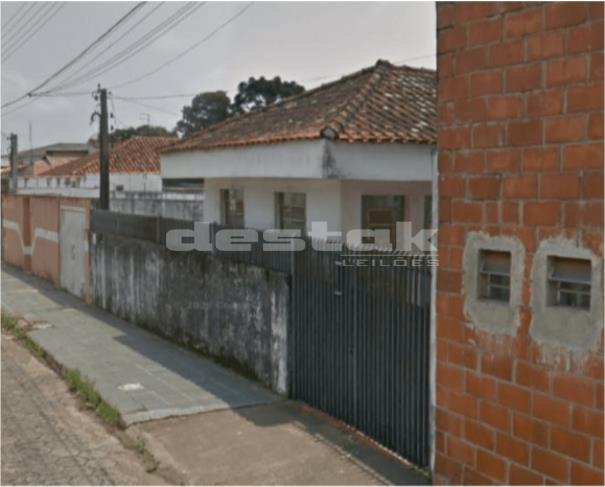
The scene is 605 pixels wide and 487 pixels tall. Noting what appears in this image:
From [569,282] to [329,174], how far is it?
5.74 m

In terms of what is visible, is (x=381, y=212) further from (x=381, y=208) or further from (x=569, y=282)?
(x=569, y=282)

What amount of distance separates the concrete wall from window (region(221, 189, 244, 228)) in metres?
0.25

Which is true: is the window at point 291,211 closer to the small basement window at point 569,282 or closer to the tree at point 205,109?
the small basement window at point 569,282

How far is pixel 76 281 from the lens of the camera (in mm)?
16391

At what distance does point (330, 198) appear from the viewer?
1036 cm

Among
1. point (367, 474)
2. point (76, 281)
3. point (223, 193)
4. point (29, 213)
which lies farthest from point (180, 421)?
point (29, 213)

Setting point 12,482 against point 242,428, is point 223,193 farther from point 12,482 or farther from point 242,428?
point 12,482

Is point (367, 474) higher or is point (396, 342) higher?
point (396, 342)

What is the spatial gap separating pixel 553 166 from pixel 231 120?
11245mm

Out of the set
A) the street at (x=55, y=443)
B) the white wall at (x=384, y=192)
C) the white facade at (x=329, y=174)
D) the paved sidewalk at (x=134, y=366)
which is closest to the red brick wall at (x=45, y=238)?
the paved sidewalk at (x=134, y=366)

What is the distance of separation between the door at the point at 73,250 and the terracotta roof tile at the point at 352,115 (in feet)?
12.5

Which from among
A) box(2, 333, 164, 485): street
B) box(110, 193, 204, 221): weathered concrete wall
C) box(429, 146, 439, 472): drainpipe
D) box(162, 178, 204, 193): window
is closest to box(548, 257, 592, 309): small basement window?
box(429, 146, 439, 472): drainpipe

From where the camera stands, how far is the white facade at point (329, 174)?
9.48 m

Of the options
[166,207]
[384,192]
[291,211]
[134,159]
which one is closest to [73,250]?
[166,207]
